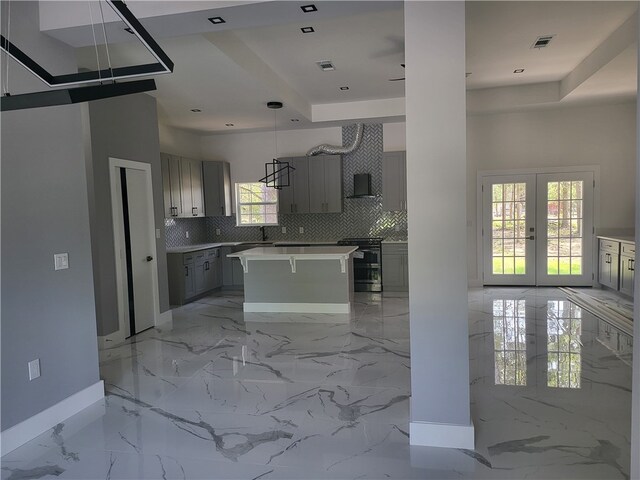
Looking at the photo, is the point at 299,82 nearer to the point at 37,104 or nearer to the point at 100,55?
the point at 100,55

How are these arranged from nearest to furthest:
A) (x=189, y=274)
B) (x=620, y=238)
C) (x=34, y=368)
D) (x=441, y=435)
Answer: (x=441, y=435), (x=34, y=368), (x=620, y=238), (x=189, y=274)

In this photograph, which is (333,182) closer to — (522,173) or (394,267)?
(394,267)

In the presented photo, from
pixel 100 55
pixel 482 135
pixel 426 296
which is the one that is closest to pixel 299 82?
pixel 100 55

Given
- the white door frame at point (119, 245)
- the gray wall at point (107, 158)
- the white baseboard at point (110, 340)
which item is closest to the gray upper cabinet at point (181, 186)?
the gray wall at point (107, 158)

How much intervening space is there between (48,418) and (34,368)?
401mm

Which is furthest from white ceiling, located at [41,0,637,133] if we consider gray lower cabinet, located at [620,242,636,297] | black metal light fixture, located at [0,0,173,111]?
gray lower cabinet, located at [620,242,636,297]

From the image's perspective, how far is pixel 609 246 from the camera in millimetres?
6672

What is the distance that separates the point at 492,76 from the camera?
6.13 metres

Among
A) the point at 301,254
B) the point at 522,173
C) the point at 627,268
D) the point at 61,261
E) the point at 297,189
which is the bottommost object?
the point at 627,268

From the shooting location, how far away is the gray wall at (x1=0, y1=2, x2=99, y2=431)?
2.76 metres

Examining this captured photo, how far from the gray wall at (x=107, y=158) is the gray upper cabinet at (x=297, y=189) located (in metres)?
3.02

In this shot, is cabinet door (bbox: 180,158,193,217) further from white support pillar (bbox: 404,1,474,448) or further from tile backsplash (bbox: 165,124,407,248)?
white support pillar (bbox: 404,1,474,448)

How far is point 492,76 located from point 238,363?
5250 mm

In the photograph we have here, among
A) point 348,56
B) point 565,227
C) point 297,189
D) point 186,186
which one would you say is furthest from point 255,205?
point 565,227
